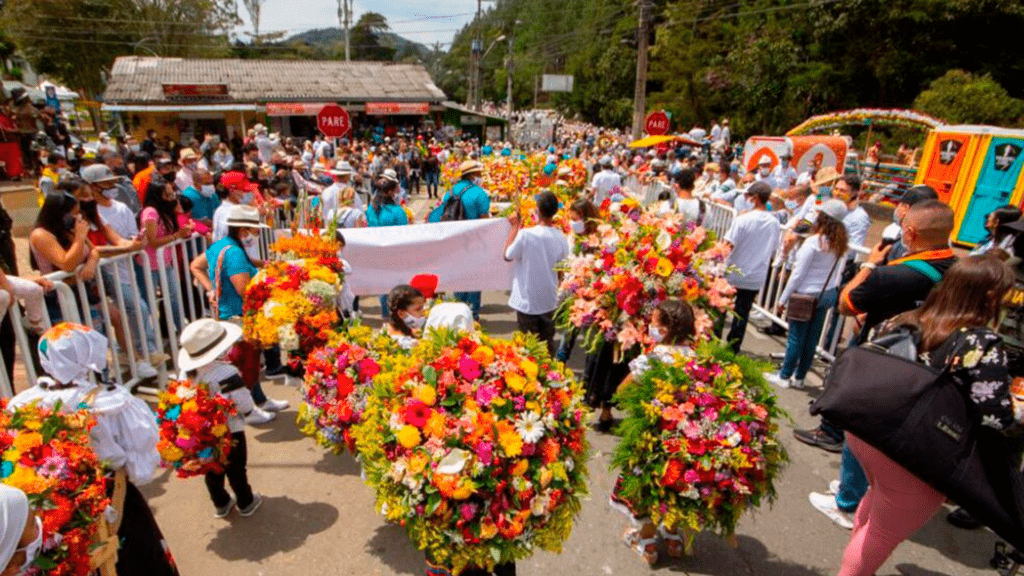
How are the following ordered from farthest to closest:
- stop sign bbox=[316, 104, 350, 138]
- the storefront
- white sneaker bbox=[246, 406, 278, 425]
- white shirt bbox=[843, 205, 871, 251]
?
the storefront
stop sign bbox=[316, 104, 350, 138]
white shirt bbox=[843, 205, 871, 251]
white sneaker bbox=[246, 406, 278, 425]

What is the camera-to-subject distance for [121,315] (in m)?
4.78

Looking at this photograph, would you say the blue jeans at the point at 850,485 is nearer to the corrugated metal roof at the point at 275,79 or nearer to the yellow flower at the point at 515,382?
the yellow flower at the point at 515,382

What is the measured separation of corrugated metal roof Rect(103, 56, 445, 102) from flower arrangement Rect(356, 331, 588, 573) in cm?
3587

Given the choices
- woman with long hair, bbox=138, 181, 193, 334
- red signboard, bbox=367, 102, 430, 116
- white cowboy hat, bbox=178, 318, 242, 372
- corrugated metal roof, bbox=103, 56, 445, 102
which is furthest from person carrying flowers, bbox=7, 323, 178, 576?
red signboard, bbox=367, 102, 430, 116

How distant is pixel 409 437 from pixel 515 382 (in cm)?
52

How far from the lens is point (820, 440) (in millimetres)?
4750

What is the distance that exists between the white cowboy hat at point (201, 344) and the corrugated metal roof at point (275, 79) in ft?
113

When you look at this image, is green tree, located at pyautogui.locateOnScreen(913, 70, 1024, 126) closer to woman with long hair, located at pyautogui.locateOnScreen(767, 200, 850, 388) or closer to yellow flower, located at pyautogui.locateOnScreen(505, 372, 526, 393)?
woman with long hair, located at pyautogui.locateOnScreen(767, 200, 850, 388)

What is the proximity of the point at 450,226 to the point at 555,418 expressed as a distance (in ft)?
16.1

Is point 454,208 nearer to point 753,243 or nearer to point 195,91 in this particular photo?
point 753,243

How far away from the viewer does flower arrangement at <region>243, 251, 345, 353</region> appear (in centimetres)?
420

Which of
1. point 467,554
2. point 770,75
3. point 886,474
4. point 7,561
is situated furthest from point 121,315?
point 770,75

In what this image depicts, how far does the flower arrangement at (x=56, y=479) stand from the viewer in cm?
213

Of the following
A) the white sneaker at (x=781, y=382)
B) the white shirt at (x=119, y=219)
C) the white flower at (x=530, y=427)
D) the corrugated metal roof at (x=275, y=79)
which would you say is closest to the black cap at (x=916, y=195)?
the white sneaker at (x=781, y=382)
